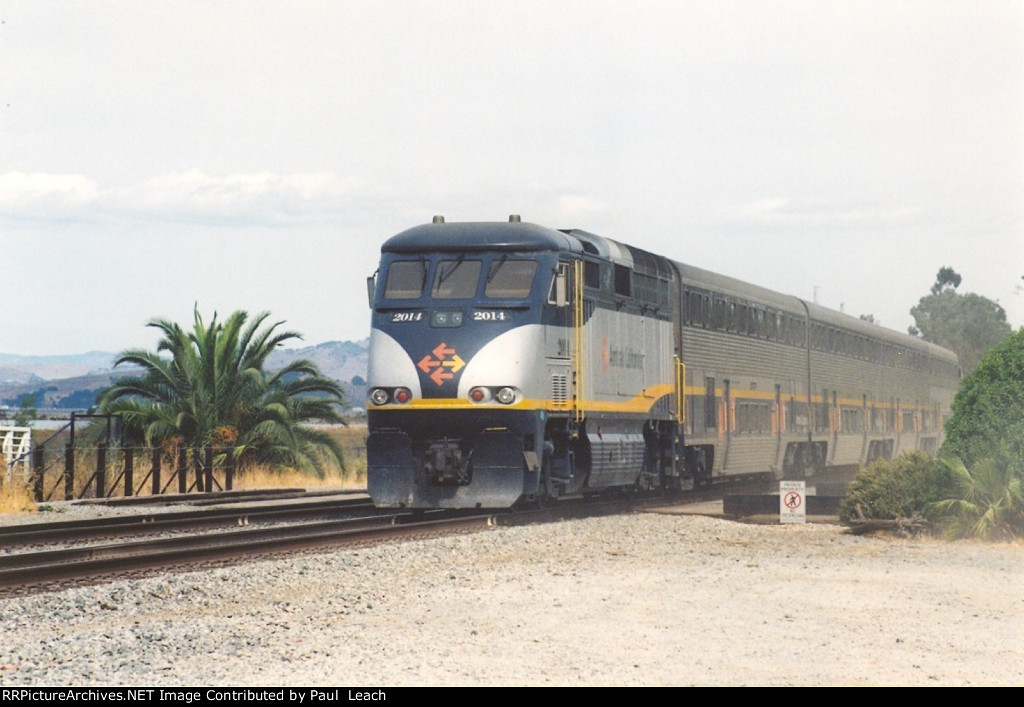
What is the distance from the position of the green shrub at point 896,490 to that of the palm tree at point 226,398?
16881 millimetres

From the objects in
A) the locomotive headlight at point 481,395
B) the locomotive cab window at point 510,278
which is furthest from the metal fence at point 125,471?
the locomotive cab window at point 510,278

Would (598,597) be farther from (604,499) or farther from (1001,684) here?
(604,499)

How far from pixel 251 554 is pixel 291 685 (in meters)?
7.40

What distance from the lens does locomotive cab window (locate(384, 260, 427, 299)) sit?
1830cm

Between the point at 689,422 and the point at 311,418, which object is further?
the point at 311,418

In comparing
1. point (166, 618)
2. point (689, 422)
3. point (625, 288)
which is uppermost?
point (625, 288)

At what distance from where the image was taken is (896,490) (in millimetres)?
17938

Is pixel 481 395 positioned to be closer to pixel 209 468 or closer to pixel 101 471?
pixel 101 471

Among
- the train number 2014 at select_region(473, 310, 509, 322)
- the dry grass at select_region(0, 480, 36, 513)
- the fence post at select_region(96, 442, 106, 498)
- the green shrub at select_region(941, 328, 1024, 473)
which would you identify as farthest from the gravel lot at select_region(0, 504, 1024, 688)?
the fence post at select_region(96, 442, 106, 498)

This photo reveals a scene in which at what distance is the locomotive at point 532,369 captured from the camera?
1766cm

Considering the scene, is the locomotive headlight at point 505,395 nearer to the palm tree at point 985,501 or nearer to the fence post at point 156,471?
the palm tree at point 985,501

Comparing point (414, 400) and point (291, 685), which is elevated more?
point (414, 400)

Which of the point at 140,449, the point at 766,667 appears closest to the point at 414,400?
the point at 766,667

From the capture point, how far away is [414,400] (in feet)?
58.4
